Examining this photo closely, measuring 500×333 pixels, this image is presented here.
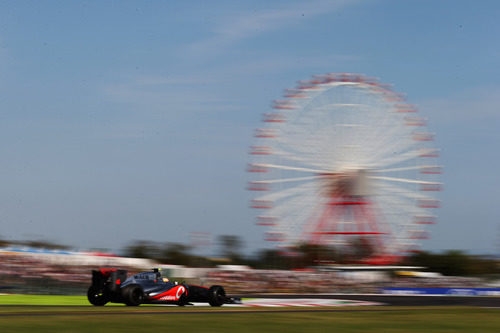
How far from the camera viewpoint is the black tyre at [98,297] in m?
23.8

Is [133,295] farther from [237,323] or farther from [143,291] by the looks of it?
[237,323]

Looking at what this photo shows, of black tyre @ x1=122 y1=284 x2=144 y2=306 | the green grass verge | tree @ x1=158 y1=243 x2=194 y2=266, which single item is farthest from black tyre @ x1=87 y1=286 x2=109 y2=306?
tree @ x1=158 y1=243 x2=194 y2=266

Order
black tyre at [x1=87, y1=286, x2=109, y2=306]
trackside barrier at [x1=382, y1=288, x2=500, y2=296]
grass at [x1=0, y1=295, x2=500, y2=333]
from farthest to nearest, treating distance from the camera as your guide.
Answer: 1. trackside barrier at [x1=382, y1=288, x2=500, y2=296]
2. black tyre at [x1=87, y1=286, x2=109, y2=306]
3. grass at [x1=0, y1=295, x2=500, y2=333]

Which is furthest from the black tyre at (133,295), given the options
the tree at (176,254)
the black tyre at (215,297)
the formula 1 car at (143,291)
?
the tree at (176,254)

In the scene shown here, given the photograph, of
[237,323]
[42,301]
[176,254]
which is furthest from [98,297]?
[176,254]

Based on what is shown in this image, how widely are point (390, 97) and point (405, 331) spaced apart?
129 ft

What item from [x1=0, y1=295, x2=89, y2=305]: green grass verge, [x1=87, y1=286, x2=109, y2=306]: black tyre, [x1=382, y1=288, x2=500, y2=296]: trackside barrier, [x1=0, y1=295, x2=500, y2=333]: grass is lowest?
[x1=0, y1=295, x2=500, y2=333]: grass

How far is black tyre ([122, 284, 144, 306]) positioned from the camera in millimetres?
23469

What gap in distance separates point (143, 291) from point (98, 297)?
1.53 meters

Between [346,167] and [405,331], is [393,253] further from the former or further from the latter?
[405,331]

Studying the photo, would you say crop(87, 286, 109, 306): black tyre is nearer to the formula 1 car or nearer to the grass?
the formula 1 car

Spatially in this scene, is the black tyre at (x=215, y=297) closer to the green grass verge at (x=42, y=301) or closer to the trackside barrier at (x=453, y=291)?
the green grass verge at (x=42, y=301)

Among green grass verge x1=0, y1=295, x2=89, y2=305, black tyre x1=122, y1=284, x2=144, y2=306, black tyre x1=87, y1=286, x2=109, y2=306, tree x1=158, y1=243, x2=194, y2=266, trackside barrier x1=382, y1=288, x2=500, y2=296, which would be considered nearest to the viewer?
black tyre x1=122, y1=284, x2=144, y2=306

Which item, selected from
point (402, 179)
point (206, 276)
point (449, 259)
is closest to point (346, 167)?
point (402, 179)
